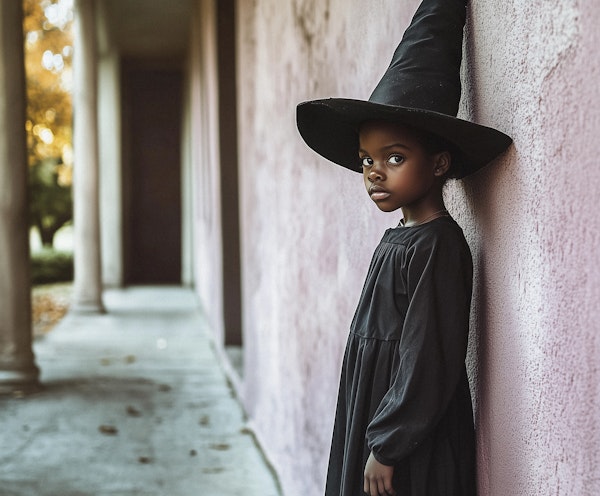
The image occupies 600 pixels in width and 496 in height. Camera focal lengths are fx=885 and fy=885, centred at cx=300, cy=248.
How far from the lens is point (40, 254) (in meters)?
20.8

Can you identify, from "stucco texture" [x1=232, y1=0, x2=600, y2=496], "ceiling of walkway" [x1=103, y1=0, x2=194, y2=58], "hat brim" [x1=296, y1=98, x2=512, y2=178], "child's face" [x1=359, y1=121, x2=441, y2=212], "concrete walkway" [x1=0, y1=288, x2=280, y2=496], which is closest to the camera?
"stucco texture" [x1=232, y1=0, x2=600, y2=496]

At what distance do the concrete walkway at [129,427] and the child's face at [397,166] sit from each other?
2926 millimetres

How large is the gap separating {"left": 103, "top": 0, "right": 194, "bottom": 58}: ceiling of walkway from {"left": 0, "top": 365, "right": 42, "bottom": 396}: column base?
7.96m

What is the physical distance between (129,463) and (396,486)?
3.53 meters

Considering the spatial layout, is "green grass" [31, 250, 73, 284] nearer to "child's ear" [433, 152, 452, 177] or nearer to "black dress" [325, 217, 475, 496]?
"black dress" [325, 217, 475, 496]

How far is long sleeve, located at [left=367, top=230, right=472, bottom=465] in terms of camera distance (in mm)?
1584

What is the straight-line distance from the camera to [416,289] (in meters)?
1.62

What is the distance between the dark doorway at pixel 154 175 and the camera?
1922cm

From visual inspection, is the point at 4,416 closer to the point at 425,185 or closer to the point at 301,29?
the point at 301,29

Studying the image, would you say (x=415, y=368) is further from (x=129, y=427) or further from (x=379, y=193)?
(x=129, y=427)

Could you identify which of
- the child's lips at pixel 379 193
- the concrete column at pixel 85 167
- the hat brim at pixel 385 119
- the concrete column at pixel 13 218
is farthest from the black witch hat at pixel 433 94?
the concrete column at pixel 85 167

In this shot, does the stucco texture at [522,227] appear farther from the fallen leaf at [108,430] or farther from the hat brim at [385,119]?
the fallen leaf at [108,430]

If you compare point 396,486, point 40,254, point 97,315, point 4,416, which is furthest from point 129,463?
point 40,254

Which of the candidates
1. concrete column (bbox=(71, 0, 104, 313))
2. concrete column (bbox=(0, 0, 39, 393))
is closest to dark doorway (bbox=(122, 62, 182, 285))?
concrete column (bbox=(71, 0, 104, 313))
